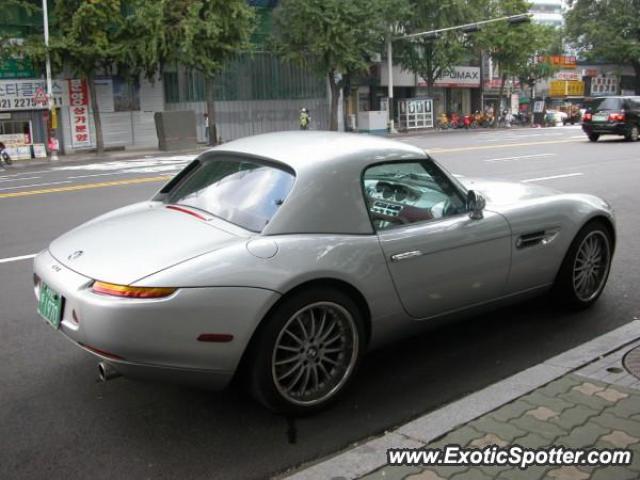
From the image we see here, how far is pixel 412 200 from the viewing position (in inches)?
171

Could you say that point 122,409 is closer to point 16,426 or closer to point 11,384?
point 16,426

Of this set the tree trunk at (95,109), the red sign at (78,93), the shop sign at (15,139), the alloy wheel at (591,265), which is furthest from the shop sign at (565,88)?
the alloy wheel at (591,265)

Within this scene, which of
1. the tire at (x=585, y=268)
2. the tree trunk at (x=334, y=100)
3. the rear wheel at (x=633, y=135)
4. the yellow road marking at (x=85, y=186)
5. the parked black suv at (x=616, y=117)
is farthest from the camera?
the tree trunk at (x=334, y=100)

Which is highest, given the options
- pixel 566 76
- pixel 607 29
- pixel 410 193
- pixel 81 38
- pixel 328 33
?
pixel 607 29

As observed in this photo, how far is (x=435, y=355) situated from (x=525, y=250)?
92 cm

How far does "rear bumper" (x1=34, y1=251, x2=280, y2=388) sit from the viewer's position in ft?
10.2

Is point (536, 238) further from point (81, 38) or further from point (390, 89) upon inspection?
point (390, 89)

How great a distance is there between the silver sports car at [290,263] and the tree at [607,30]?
208 feet

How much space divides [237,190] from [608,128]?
23568 millimetres

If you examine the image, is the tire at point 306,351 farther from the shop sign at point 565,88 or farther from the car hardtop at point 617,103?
the shop sign at point 565,88

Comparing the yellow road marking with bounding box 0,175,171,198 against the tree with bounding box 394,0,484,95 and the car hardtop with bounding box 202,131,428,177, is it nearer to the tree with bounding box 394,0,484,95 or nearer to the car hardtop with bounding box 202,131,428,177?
the car hardtop with bounding box 202,131,428,177

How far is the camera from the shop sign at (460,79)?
50.8 meters

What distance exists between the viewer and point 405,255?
12.7 ft

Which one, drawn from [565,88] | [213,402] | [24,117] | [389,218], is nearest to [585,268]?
[389,218]
